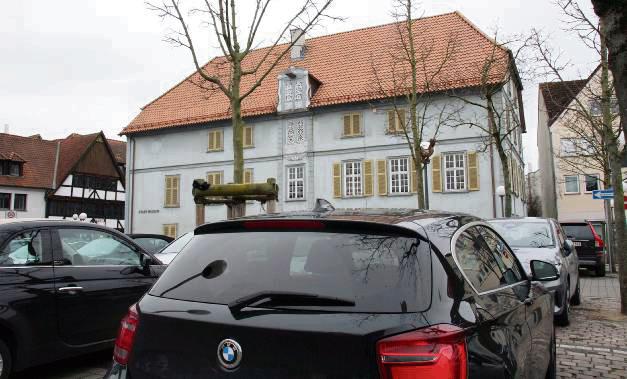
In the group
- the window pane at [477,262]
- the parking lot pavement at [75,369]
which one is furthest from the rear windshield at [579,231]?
the window pane at [477,262]

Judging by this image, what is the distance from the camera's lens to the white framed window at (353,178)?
28.6m

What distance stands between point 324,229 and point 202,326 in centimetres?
69

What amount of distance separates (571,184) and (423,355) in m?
43.4

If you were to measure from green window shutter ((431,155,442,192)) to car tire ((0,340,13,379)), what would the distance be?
2332 cm

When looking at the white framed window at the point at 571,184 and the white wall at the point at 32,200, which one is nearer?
the white framed window at the point at 571,184

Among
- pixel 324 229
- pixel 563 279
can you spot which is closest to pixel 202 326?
pixel 324 229

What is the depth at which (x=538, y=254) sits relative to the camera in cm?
816

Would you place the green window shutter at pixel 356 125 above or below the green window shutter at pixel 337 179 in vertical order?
above

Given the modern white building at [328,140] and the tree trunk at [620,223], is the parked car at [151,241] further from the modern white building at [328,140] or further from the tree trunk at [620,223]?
the tree trunk at [620,223]

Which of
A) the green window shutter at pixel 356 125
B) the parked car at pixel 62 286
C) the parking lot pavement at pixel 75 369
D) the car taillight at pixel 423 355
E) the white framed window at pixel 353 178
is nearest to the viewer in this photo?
the car taillight at pixel 423 355

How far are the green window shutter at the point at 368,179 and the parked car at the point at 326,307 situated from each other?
2527 cm

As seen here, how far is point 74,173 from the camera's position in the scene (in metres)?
48.5

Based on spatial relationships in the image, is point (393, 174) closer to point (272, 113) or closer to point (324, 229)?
point (272, 113)

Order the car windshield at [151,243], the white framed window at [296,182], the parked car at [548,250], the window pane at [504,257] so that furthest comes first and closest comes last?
the white framed window at [296,182] → the car windshield at [151,243] → the parked car at [548,250] → the window pane at [504,257]
